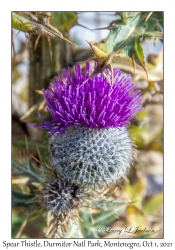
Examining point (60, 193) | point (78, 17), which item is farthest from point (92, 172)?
point (78, 17)

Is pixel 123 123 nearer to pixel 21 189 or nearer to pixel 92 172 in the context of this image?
pixel 92 172

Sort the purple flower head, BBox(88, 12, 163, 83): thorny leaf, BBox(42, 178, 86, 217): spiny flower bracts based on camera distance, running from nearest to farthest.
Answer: BBox(88, 12, 163, 83): thorny leaf < the purple flower head < BBox(42, 178, 86, 217): spiny flower bracts

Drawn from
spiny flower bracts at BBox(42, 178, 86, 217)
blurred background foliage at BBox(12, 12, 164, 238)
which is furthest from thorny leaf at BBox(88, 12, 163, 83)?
spiny flower bracts at BBox(42, 178, 86, 217)

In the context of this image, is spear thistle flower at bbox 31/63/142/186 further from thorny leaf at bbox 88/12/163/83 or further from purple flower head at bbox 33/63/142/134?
thorny leaf at bbox 88/12/163/83

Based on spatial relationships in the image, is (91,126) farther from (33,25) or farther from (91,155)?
(33,25)

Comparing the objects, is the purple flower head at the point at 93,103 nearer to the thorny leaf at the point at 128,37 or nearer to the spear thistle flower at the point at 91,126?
the spear thistle flower at the point at 91,126

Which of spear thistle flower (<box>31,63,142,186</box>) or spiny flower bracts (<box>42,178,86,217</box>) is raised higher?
spear thistle flower (<box>31,63,142,186</box>)

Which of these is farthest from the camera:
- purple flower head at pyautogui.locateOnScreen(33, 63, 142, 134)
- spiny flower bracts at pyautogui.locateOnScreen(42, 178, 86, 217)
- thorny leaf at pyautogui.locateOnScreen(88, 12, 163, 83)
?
spiny flower bracts at pyautogui.locateOnScreen(42, 178, 86, 217)

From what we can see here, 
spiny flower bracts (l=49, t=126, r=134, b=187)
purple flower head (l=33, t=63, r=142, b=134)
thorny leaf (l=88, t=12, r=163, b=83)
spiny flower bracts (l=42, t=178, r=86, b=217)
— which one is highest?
thorny leaf (l=88, t=12, r=163, b=83)
